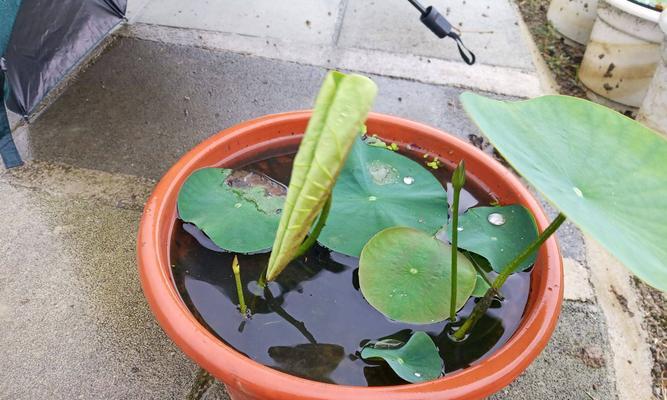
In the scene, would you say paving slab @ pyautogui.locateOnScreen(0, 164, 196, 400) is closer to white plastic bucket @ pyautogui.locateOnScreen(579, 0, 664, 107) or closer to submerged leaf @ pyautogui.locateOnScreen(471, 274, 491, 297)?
submerged leaf @ pyautogui.locateOnScreen(471, 274, 491, 297)

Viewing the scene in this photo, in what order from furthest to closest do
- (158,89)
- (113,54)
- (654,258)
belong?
(113,54) → (158,89) → (654,258)

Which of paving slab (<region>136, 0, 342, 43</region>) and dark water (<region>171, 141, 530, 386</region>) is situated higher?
dark water (<region>171, 141, 530, 386</region>)

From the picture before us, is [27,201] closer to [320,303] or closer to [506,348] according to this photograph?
[320,303]

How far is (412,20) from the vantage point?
2.10m

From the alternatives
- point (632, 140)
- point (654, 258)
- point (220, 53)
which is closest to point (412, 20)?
point (220, 53)

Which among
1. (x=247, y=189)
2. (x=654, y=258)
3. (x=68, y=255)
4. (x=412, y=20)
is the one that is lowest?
(x=68, y=255)

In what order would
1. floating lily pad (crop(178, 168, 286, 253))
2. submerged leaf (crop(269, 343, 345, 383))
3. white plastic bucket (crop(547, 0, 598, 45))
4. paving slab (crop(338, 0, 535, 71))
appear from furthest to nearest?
white plastic bucket (crop(547, 0, 598, 45)), paving slab (crop(338, 0, 535, 71)), floating lily pad (crop(178, 168, 286, 253)), submerged leaf (crop(269, 343, 345, 383))

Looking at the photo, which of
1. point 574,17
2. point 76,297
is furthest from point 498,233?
point 574,17

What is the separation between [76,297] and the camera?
1171 mm

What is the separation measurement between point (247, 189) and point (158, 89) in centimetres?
88

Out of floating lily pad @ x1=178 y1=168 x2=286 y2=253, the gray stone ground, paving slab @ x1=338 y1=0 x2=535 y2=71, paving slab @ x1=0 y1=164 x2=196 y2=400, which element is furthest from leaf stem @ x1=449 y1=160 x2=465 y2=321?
paving slab @ x1=338 y1=0 x2=535 y2=71

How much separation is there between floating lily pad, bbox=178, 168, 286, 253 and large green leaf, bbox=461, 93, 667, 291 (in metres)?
0.43

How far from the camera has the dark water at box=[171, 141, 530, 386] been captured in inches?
31.7

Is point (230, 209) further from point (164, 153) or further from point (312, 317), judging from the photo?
point (164, 153)
